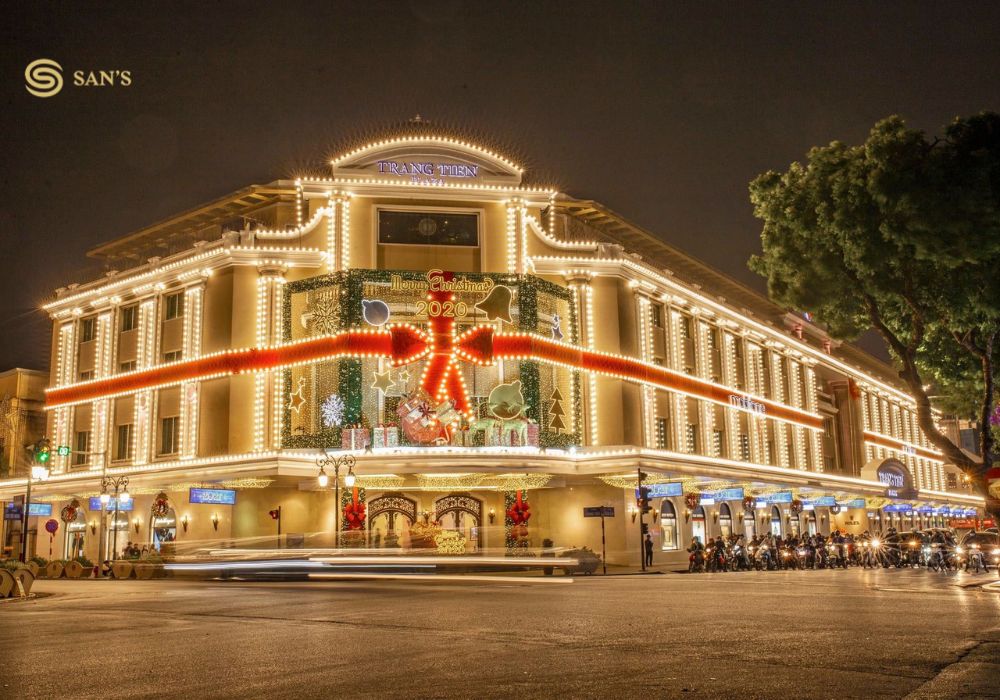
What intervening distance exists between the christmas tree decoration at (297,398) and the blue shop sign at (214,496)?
4327 mm

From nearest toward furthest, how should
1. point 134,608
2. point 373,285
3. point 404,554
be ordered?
point 134,608 → point 404,554 → point 373,285

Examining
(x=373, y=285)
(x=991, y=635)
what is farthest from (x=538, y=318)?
(x=991, y=635)

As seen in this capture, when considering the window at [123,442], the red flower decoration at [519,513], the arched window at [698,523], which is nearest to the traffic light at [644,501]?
the red flower decoration at [519,513]

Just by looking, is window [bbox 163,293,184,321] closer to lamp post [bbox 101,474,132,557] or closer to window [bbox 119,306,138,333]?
window [bbox 119,306,138,333]

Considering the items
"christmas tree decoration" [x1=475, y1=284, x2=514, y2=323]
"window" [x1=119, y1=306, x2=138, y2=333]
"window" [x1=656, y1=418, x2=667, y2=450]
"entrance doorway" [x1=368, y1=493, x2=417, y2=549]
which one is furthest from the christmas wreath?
"window" [x1=656, y1=418, x2=667, y2=450]

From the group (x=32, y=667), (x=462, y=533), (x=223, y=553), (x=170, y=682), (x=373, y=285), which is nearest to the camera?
(x=170, y=682)

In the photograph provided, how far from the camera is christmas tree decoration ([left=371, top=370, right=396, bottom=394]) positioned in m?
40.8

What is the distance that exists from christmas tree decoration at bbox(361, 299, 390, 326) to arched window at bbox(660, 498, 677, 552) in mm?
15496

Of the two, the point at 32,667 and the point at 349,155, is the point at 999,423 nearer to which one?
the point at 349,155

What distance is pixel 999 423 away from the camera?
1353 inches

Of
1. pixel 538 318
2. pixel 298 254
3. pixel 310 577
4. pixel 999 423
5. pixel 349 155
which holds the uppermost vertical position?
pixel 349 155

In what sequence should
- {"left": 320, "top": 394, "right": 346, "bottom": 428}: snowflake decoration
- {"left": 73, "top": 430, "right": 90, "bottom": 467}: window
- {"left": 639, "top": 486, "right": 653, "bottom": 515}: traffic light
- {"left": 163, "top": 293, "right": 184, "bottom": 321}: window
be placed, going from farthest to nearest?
1. {"left": 73, "top": 430, "right": 90, "bottom": 467}: window
2. {"left": 163, "top": 293, "right": 184, "bottom": 321}: window
3. {"left": 320, "top": 394, "right": 346, "bottom": 428}: snowflake decoration
4. {"left": 639, "top": 486, "right": 653, "bottom": 515}: traffic light

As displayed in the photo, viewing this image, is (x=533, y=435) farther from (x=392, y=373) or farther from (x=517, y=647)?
(x=517, y=647)

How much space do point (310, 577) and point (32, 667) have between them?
1995cm
